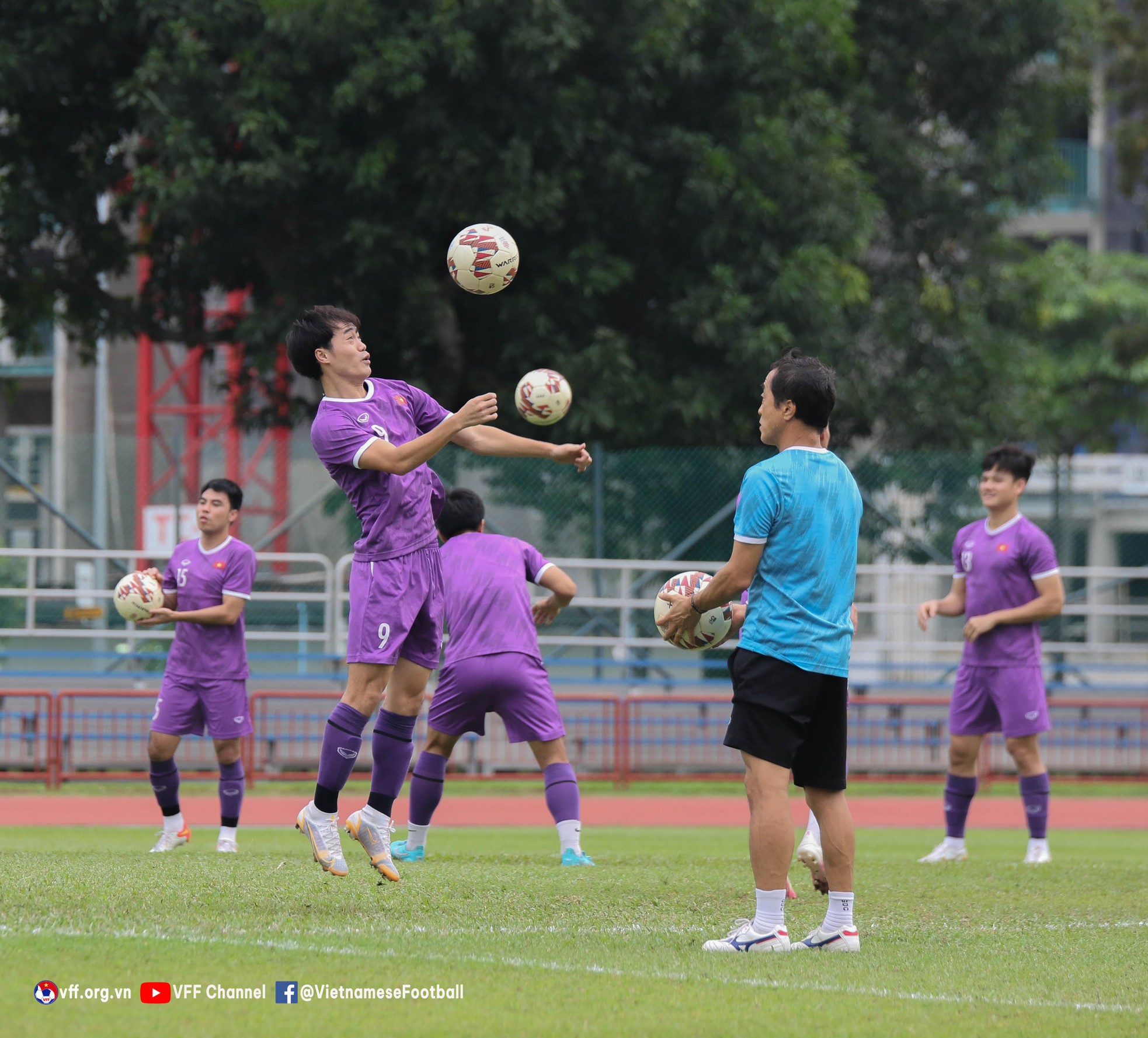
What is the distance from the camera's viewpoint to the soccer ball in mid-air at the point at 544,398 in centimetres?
847

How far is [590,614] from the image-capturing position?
56.4ft

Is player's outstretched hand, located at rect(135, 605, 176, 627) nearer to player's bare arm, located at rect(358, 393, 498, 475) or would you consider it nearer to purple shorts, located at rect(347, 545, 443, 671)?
purple shorts, located at rect(347, 545, 443, 671)

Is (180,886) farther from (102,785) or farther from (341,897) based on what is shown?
(102,785)

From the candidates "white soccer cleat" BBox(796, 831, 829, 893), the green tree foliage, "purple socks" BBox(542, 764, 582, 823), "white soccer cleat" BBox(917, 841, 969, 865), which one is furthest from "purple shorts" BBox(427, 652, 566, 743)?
the green tree foliage

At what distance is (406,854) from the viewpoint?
8.43 m

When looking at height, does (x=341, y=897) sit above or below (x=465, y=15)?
below

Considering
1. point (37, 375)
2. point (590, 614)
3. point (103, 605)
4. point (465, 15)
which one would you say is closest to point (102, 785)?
point (103, 605)

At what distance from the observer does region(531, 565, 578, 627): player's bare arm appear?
8312 mm

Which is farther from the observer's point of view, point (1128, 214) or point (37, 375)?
point (1128, 214)

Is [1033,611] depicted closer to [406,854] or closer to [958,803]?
[958,803]

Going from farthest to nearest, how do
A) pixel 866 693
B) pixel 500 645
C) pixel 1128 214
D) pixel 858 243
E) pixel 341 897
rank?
pixel 1128 214 → pixel 858 243 → pixel 866 693 → pixel 500 645 → pixel 341 897

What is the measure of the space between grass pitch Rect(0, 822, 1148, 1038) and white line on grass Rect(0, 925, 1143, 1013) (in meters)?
0.01

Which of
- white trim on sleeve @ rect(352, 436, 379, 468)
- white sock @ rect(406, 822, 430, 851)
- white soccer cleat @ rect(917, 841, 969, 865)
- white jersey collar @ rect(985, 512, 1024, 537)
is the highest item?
white trim on sleeve @ rect(352, 436, 379, 468)

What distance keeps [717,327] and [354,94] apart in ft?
15.6
